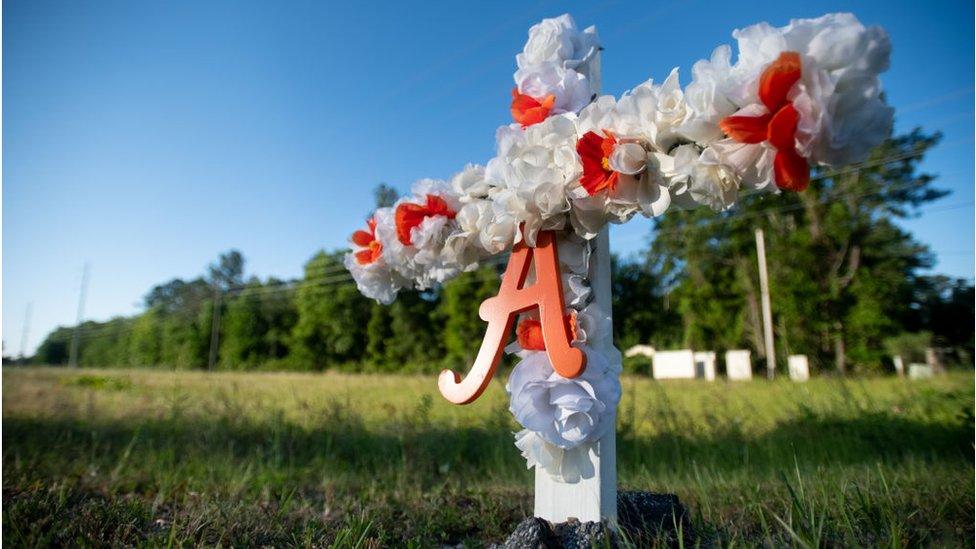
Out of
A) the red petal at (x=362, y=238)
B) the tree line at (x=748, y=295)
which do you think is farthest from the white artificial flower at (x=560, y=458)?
the tree line at (x=748, y=295)

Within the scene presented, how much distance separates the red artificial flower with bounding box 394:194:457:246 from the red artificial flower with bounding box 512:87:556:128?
1.36ft

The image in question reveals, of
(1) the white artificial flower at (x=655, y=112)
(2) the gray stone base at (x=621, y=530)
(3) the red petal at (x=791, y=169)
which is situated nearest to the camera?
(3) the red petal at (x=791, y=169)

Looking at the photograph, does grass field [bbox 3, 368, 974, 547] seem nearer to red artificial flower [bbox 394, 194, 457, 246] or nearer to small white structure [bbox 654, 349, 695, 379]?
red artificial flower [bbox 394, 194, 457, 246]

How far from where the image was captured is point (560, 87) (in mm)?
1971

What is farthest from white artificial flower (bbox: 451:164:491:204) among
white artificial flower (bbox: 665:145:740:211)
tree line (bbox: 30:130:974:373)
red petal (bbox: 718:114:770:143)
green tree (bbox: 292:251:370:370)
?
green tree (bbox: 292:251:370:370)

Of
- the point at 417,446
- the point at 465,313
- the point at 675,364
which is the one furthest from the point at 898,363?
the point at 417,446

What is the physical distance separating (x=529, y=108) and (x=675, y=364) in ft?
60.7

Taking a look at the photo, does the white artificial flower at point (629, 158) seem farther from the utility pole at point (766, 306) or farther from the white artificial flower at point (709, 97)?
the utility pole at point (766, 306)

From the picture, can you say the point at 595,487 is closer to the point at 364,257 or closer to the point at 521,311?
the point at 521,311

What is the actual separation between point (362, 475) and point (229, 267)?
159 feet

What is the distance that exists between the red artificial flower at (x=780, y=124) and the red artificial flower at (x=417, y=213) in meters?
1.13

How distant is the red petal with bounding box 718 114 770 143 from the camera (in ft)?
4.00

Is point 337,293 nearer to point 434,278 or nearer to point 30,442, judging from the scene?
point 30,442

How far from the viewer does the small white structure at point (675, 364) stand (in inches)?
741
